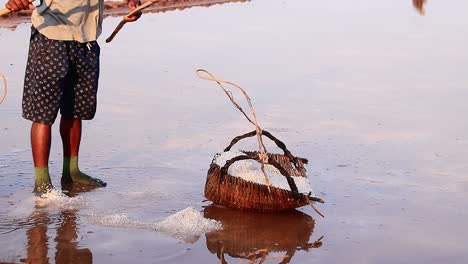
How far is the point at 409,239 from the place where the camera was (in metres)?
4.39

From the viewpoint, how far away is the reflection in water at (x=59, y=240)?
392 centimetres

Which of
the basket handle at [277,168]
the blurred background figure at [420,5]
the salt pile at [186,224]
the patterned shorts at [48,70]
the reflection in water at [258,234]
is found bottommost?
the blurred background figure at [420,5]

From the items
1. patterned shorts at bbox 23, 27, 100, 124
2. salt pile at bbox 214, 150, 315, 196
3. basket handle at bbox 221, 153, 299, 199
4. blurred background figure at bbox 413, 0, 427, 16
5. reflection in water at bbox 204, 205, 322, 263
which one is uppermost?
patterned shorts at bbox 23, 27, 100, 124

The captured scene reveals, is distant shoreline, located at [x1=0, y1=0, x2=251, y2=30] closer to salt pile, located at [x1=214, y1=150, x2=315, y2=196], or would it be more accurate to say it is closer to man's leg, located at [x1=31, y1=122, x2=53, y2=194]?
man's leg, located at [x1=31, y1=122, x2=53, y2=194]

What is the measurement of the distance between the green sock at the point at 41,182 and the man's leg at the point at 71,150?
0.31m

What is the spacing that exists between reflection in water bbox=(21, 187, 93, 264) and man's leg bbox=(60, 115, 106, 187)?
0.52m

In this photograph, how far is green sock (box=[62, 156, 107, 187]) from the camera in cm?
510

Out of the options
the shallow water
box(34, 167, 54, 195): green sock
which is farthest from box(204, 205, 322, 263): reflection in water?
box(34, 167, 54, 195): green sock

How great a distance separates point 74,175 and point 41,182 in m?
0.34

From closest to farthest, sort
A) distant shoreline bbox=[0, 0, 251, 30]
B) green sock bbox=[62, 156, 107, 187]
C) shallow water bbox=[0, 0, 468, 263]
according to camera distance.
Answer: shallow water bbox=[0, 0, 468, 263] → green sock bbox=[62, 156, 107, 187] → distant shoreline bbox=[0, 0, 251, 30]

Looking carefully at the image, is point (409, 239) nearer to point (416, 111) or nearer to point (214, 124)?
point (214, 124)

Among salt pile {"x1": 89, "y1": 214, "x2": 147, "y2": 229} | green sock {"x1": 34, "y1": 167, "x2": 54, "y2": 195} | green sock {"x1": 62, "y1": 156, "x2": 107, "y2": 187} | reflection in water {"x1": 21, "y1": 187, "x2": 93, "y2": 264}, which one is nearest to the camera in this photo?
reflection in water {"x1": 21, "y1": 187, "x2": 93, "y2": 264}

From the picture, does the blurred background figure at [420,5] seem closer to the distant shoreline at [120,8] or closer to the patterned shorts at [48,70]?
the distant shoreline at [120,8]

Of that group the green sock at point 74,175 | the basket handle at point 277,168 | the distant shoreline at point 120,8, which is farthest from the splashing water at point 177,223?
the distant shoreline at point 120,8
